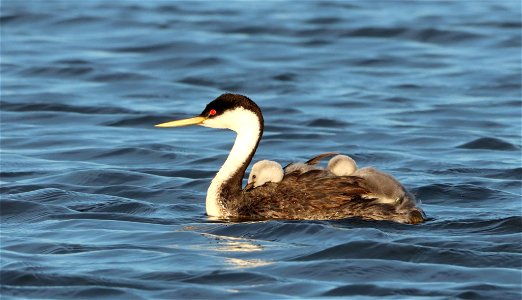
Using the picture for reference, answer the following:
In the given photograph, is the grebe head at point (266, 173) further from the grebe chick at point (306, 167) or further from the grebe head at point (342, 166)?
the grebe head at point (342, 166)

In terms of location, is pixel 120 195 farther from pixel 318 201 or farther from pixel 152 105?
pixel 152 105

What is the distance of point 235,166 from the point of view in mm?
12305

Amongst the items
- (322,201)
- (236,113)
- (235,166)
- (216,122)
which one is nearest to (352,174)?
(322,201)

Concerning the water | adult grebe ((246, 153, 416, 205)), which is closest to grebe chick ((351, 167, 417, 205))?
adult grebe ((246, 153, 416, 205))

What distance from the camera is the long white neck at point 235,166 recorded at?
1210 centimetres

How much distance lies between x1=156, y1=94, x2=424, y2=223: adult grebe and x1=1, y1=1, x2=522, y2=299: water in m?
0.16

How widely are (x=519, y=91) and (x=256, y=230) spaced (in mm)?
10778

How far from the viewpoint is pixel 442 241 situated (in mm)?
11078

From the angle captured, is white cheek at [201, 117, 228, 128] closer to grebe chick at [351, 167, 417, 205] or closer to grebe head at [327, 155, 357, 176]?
grebe head at [327, 155, 357, 176]

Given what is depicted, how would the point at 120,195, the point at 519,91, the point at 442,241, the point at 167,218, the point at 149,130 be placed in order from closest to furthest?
the point at 442,241 → the point at 167,218 → the point at 120,195 → the point at 149,130 → the point at 519,91

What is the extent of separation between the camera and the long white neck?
12.1 m

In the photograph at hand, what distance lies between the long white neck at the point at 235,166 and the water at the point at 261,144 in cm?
29

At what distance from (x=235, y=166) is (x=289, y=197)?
Answer: 807 mm

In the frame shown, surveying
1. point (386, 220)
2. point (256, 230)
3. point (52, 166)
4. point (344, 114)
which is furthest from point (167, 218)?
point (344, 114)
